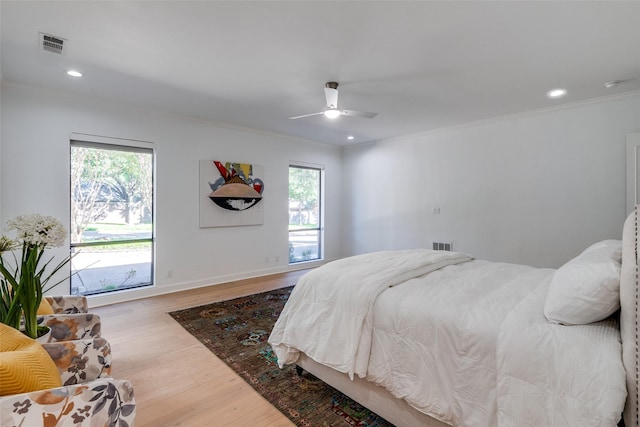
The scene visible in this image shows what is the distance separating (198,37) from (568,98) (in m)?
4.25

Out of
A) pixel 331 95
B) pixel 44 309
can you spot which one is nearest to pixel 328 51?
pixel 331 95

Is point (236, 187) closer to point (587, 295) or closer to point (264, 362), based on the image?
point (264, 362)

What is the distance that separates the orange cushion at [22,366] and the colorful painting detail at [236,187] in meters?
3.64

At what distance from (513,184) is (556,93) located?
130cm

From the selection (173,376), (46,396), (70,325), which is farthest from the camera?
(173,376)

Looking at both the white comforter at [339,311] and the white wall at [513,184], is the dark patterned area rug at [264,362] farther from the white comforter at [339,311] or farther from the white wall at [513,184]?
the white wall at [513,184]

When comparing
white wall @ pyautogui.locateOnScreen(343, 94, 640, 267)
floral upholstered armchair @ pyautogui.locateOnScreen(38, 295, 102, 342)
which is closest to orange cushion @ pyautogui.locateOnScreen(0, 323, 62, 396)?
floral upholstered armchair @ pyautogui.locateOnScreen(38, 295, 102, 342)

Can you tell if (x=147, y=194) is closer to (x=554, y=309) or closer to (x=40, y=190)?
(x=40, y=190)

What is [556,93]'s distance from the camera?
11.3 ft

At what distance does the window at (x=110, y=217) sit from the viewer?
3.73 m

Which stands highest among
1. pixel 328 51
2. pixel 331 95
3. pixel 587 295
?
pixel 328 51

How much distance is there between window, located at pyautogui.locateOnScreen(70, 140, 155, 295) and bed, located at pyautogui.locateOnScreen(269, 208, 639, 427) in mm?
3052

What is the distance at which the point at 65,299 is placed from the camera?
217 centimetres

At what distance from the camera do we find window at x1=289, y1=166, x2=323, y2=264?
19.6 ft
